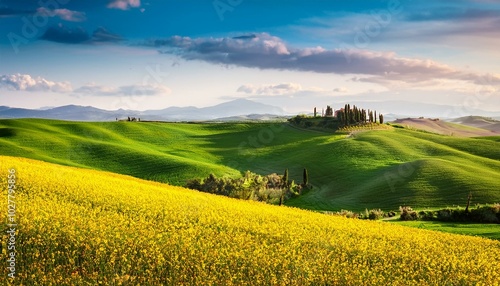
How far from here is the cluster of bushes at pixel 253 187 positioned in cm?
5400

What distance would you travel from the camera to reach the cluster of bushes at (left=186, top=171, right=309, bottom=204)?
5400 centimetres

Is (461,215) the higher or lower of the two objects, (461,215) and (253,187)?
the higher

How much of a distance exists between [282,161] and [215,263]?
64.9 m

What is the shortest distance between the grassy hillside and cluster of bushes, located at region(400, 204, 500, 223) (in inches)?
357

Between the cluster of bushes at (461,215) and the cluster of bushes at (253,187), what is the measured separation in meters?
15.8

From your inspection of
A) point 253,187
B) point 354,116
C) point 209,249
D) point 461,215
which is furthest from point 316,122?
point 209,249

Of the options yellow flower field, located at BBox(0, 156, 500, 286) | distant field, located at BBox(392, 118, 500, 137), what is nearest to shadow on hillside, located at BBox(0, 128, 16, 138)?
yellow flower field, located at BBox(0, 156, 500, 286)

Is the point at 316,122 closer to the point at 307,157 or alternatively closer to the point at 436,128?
the point at 307,157

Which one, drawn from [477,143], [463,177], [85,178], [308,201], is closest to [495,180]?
[463,177]

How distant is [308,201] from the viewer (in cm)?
5609

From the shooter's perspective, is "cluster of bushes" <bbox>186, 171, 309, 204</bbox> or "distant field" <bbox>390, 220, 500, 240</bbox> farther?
"cluster of bushes" <bbox>186, 171, 309, 204</bbox>

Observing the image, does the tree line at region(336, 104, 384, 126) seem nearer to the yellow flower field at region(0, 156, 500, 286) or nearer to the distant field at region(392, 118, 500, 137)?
the distant field at region(392, 118, 500, 137)

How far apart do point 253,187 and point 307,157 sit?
2447cm

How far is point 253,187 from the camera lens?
5772cm
